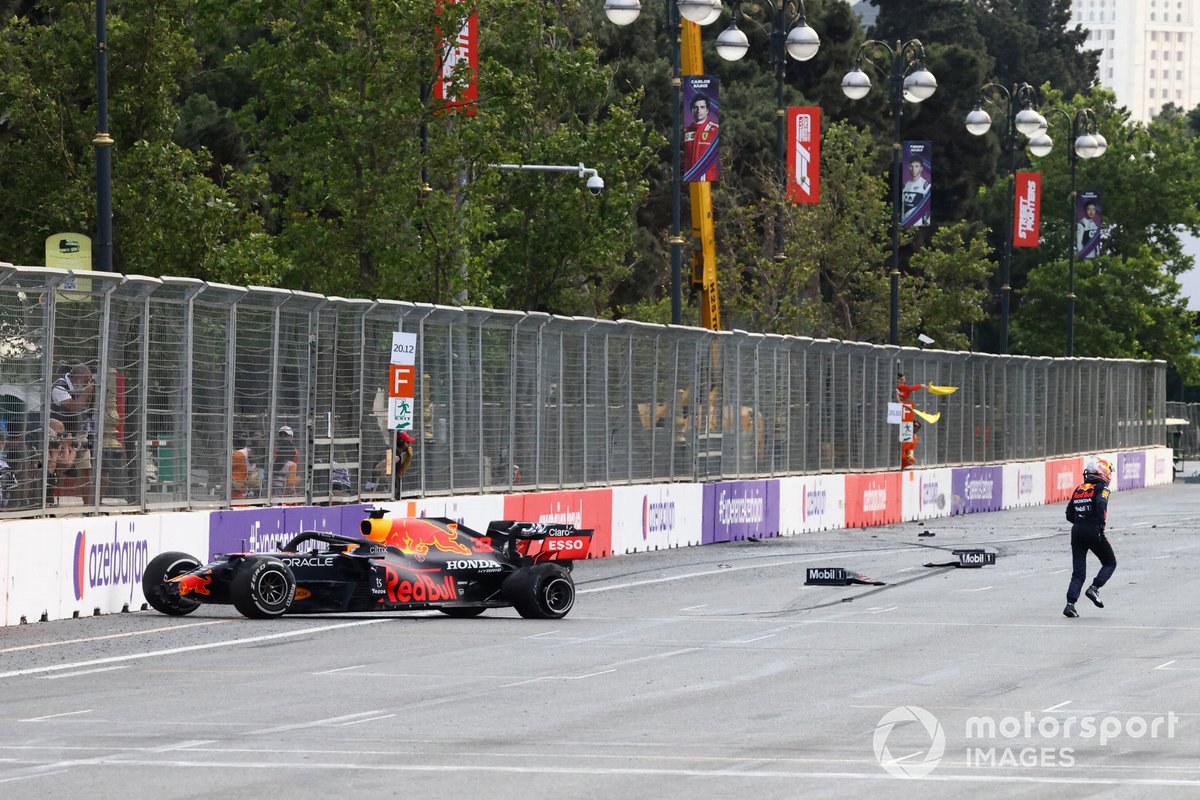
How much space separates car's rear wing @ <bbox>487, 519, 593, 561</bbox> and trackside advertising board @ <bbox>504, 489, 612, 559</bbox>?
22.4 feet

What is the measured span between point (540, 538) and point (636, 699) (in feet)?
21.5

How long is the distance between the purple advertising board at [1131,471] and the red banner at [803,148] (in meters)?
16.7

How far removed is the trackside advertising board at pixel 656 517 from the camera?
31.1 m

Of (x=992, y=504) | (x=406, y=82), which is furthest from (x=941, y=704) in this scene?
(x=992, y=504)

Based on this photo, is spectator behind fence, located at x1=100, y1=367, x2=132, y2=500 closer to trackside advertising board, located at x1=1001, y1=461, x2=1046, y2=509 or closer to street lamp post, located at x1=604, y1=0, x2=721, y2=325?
street lamp post, located at x1=604, y1=0, x2=721, y2=325

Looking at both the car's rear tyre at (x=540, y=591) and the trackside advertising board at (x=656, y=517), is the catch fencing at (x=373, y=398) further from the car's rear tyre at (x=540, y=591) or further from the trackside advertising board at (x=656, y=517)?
the car's rear tyre at (x=540, y=591)

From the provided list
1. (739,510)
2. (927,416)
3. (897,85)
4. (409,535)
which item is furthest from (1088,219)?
(409,535)

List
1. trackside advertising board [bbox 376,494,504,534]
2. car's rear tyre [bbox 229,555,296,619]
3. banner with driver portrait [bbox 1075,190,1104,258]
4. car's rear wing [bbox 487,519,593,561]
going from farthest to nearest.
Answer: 1. banner with driver portrait [bbox 1075,190,1104,258]
2. trackside advertising board [bbox 376,494,504,534]
3. car's rear wing [bbox 487,519,593,561]
4. car's rear tyre [bbox 229,555,296,619]

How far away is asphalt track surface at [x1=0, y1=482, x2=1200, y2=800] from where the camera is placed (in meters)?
10.9

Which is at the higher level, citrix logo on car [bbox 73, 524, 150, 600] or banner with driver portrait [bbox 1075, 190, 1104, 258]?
banner with driver portrait [bbox 1075, 190, 1104, 258]

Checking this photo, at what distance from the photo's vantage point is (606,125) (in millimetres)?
48594

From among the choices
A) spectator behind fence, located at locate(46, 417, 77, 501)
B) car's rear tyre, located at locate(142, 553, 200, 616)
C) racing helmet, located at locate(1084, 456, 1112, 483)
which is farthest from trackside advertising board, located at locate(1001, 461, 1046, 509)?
spectator behind fence, located at locate(46, 417, 77, 501)

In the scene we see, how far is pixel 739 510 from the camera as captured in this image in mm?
35094

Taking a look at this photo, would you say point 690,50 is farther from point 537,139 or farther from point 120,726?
point 120,726
